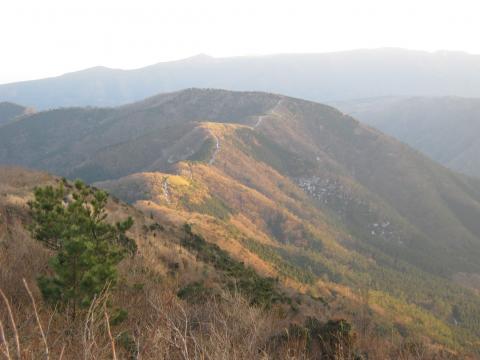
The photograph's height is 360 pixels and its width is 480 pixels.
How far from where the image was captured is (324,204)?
146875mm

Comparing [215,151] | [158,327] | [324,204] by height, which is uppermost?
[158,327]

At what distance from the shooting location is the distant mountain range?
3287 inches

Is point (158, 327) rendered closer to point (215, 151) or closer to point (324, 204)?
point (215, 151)

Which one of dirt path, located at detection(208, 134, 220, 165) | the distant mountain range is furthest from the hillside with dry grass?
dirt path, located at detection(208, 134, 220, 165)

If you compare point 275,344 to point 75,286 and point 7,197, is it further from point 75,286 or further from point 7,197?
point 7,197

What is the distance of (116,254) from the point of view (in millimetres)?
10469

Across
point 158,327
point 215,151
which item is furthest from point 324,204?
point 158,327

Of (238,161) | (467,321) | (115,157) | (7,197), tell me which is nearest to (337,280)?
(467,321)

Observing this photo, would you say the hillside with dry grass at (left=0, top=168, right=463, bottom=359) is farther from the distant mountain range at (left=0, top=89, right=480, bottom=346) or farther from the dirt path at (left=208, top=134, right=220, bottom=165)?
the dirt path at (left=208, top=134, right=220, bottom=165)

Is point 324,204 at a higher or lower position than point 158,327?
lower

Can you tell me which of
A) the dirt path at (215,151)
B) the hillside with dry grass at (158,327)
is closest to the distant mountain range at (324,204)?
the dirt path at (215,151)

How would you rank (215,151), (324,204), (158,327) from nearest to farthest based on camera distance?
(158,327), (215,151), (324,204)

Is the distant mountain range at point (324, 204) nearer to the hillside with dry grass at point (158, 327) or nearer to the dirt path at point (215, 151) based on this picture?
the dirt path at point (215, 151)

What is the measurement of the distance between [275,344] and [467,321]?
324ft
